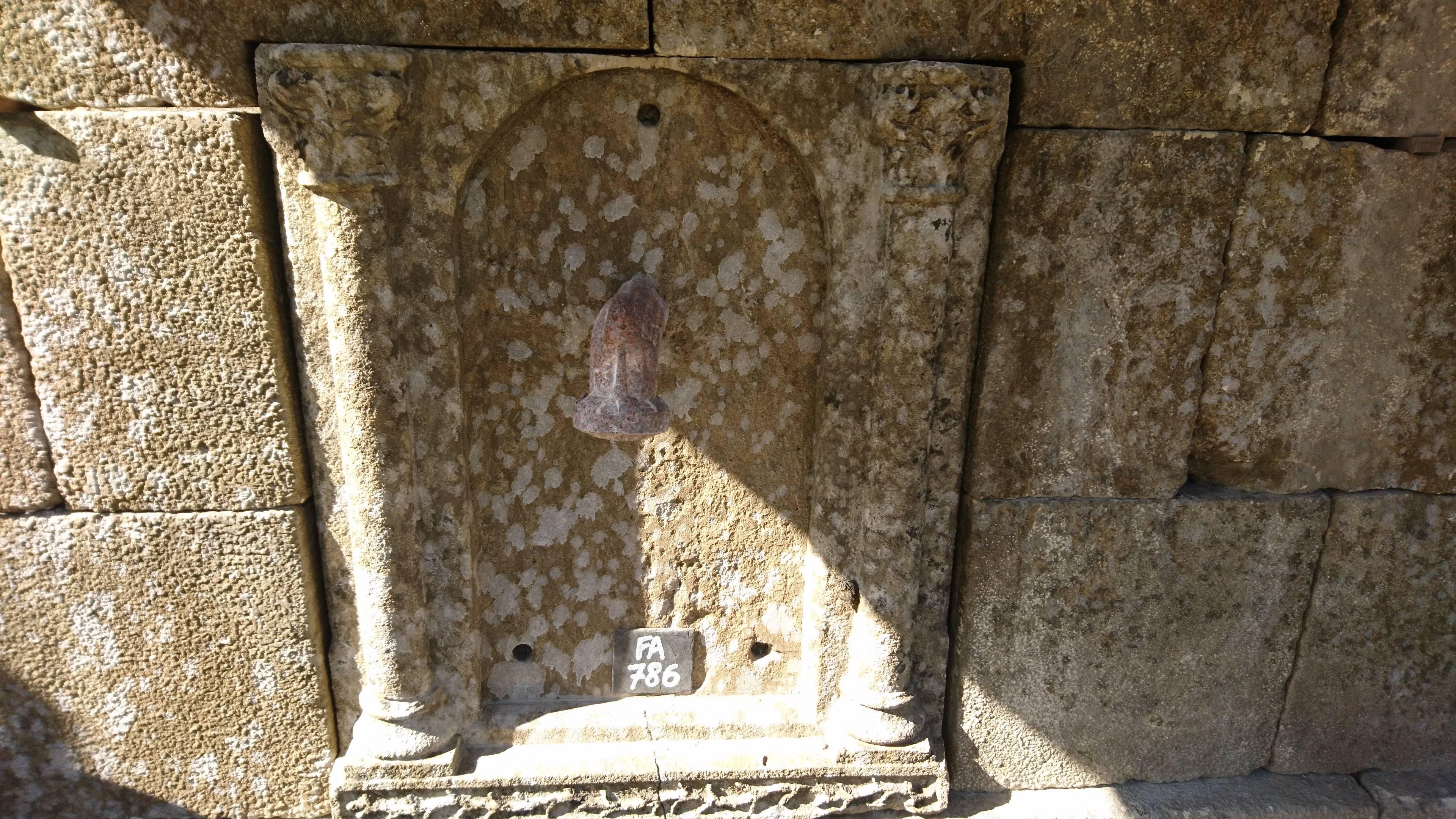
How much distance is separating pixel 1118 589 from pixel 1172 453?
1.47 feet

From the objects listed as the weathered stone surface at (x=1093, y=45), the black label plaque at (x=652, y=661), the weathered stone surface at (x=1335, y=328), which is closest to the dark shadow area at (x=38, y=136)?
the weathered stone surface at (x=1093, y=45)

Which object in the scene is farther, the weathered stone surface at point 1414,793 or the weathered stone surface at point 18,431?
the weathered stone surface at point 1414,793

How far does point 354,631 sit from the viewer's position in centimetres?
228

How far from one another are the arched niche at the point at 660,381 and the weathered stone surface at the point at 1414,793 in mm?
1990

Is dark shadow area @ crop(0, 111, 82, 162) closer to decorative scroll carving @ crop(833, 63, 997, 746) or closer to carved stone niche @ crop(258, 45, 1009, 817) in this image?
carved stone niche @ crop(258, 45, 1009, 817)

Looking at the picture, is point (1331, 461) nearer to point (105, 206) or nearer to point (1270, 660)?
point (1270, 660)

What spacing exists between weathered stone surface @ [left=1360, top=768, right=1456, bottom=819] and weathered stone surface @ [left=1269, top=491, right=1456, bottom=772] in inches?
1.2

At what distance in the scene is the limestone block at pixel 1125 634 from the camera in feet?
7.47

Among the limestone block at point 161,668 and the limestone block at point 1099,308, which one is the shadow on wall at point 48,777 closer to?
the limestone block at point 161,668

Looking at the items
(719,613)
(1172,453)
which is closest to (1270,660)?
(1172,453)

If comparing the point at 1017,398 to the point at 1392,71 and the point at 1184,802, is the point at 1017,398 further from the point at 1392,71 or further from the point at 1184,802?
the point at 1184,802

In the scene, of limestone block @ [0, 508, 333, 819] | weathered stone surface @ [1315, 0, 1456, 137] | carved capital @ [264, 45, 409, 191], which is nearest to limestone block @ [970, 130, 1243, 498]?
weathered stone surface @ [1315, 0, 1456, 137]

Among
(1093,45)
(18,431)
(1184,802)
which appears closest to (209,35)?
(18,431)

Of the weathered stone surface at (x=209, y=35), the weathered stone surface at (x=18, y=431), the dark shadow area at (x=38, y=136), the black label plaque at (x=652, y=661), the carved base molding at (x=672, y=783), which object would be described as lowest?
the carved base molding at (x=672, y=783)
